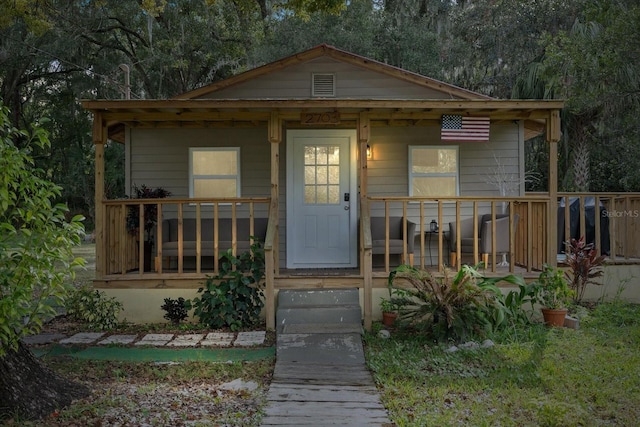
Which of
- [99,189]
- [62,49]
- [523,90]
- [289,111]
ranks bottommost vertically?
[99,189]

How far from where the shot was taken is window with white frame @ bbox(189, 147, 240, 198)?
30.3 ft

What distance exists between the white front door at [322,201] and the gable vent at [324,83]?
880 mm

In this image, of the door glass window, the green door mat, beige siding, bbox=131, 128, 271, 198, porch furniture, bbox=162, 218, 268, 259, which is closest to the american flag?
the door glass window

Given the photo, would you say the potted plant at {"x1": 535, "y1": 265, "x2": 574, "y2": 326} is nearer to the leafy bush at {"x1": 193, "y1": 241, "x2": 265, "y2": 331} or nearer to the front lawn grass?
the front lawn grass

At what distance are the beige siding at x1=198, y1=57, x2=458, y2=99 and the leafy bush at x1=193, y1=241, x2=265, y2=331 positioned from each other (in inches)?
126

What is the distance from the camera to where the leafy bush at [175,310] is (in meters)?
7.50

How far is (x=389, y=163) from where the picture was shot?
9297 millimetres

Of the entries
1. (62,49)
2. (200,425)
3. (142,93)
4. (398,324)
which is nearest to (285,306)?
(398,324)

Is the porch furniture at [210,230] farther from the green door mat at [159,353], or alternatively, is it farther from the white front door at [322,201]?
the green door mat at [159,353]

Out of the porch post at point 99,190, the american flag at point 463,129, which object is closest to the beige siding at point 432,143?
the american flag at point 463,129

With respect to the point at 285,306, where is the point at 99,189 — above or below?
above

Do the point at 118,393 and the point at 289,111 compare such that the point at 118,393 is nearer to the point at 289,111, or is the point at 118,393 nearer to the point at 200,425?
the point at 200,425

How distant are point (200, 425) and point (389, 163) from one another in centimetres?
594

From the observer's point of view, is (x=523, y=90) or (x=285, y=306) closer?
(x=285, y=306)
